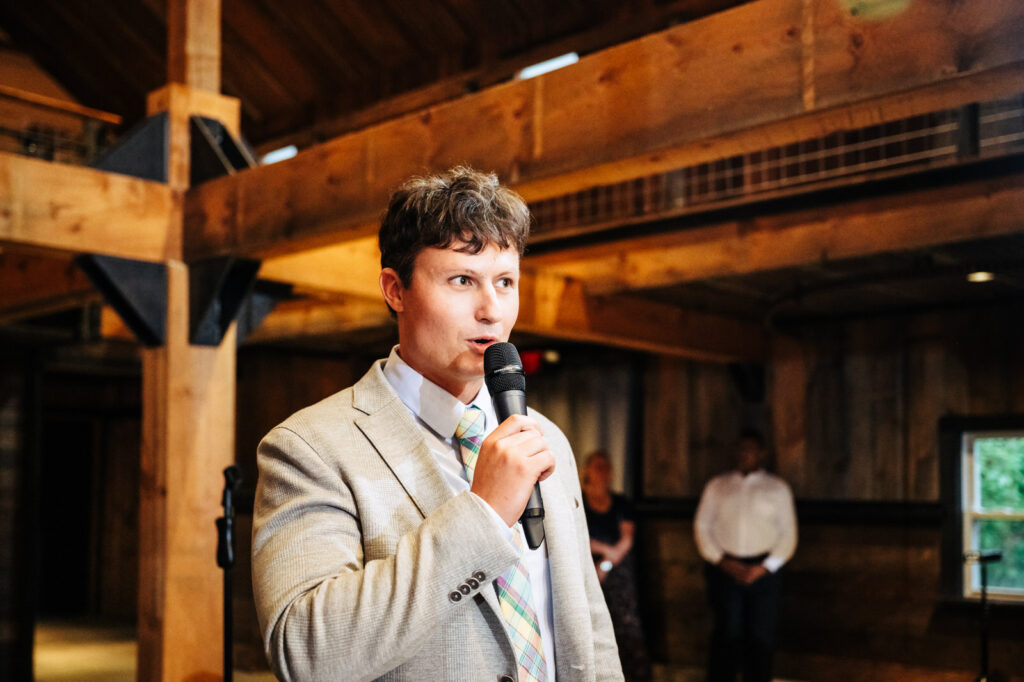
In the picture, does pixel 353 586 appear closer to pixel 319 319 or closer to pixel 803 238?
pixel 803 238

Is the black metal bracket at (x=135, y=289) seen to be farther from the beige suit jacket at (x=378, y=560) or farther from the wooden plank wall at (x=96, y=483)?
the wooden plank wall at (x=96, y=483)

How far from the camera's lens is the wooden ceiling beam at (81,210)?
11.7 feet

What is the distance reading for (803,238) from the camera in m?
4.79

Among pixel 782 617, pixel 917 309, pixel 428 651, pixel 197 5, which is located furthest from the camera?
pixel 782 617

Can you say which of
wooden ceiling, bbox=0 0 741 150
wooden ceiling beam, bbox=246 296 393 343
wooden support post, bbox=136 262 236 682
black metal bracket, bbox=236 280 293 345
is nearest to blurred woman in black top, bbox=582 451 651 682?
wooden ceiling beam, bbox=246 296 393 343

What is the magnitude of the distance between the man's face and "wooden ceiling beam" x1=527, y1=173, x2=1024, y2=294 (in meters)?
3.60

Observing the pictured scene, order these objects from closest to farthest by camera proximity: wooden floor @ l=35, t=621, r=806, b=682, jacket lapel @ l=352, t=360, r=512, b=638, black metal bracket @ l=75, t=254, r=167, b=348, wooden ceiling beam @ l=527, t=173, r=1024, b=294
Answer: jacket lapel @ l=352, t=360, r=512, b=638 → black metal bracket @ l=75, t=254, r=167, b=348 → wooden ceiling beam @ l=527, t=173, r=1024, b=294 → wooden floor @ l=35, t=621, r=806, b=682

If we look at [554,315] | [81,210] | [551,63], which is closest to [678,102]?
[81,210]

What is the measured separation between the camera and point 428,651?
3.97ft

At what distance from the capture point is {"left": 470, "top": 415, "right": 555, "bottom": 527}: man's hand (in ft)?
3.74

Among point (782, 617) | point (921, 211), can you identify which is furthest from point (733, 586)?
point (921, 211)

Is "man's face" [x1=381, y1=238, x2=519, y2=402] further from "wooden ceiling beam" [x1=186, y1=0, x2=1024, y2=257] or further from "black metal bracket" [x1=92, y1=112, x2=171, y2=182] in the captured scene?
"black metal bracket" [x1=92, y1=112, x2=171, y2=182]

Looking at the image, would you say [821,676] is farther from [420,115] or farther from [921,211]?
[420,115]

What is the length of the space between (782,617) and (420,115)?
5.09m
